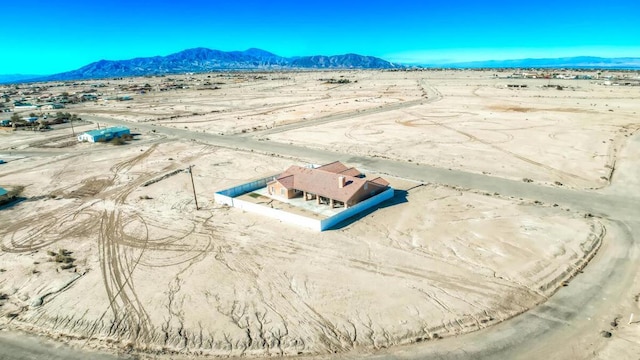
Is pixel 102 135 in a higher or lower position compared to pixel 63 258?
higher

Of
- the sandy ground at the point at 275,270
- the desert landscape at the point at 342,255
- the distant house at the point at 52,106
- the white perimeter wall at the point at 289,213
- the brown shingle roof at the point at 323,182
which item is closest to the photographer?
the desert landscape at the point at 342,255

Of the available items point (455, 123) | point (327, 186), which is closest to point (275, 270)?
point (327, 186)

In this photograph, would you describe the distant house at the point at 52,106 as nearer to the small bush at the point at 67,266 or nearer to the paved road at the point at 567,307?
the small bush at the point at 67,266

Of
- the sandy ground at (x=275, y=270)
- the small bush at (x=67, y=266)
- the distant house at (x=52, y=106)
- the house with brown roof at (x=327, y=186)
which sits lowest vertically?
the small bush at (x=67, y=266)

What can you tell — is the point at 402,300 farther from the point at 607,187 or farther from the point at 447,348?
the point at 607,187

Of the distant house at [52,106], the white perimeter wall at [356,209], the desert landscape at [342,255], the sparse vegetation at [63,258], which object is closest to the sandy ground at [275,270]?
the desert landscape at [342,255]

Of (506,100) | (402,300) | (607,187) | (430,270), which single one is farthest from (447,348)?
(506,100)

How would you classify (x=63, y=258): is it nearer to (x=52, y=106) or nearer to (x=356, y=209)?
(x=356, y=209)
